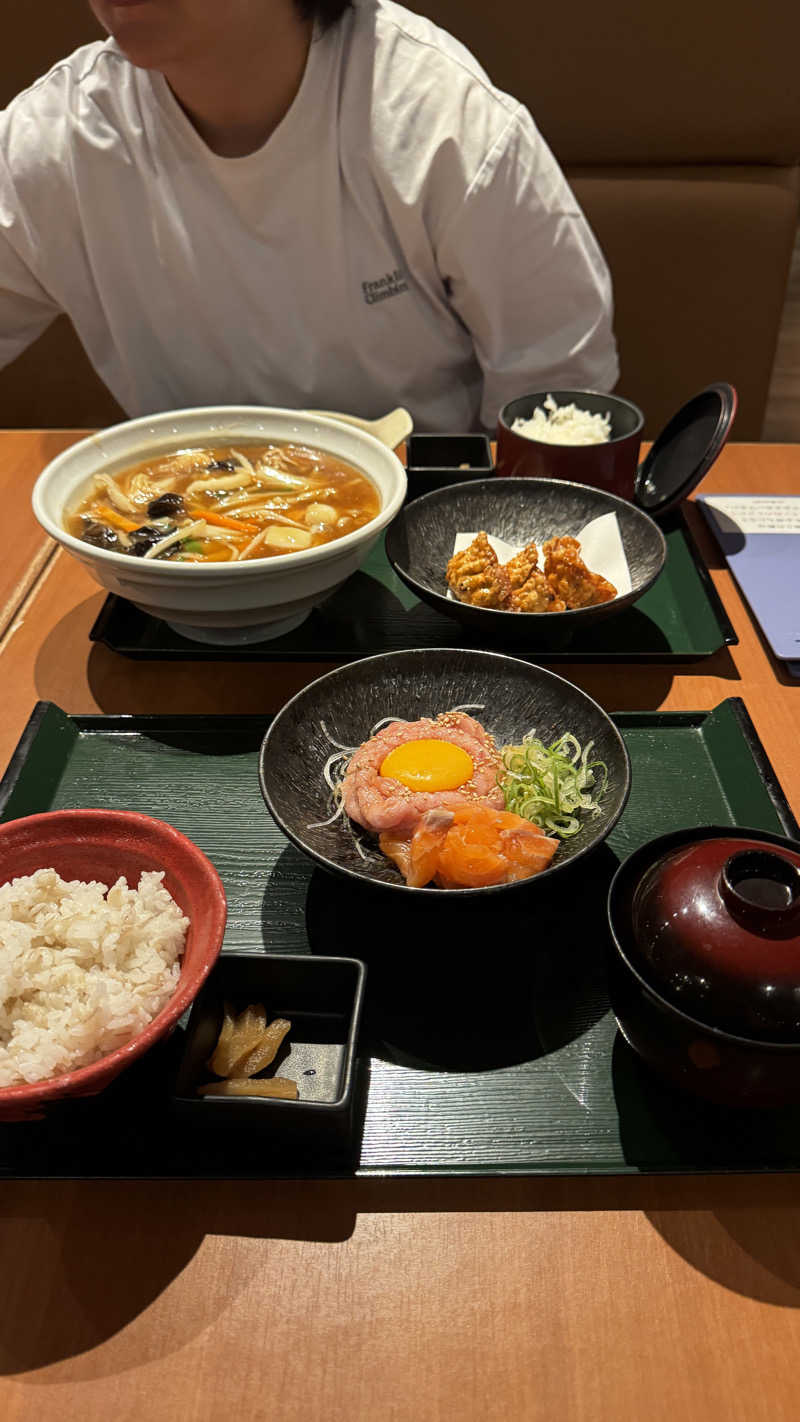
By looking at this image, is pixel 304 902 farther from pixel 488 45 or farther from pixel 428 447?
pixel 488 45

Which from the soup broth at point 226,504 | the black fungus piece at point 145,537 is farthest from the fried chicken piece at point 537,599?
the black fungus piece at point 145,537

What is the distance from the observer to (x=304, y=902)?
1.19 m

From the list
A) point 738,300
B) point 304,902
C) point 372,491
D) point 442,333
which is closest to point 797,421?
point 738,300

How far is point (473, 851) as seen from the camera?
107 centimetres

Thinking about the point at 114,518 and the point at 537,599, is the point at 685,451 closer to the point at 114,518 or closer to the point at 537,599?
the point at 537,599

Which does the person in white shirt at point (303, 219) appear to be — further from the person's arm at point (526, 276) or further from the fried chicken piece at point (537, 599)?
the fried chicken piece at point (537, 599)

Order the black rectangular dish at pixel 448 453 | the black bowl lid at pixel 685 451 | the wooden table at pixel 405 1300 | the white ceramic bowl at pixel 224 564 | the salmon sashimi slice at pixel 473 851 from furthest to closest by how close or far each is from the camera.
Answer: the black rectangular dish at pixel 448 453 < the black bowl lid at pixel 685 451 < the white ceramic bowl at pixel 224 564 < the salmon sashimi slice at pixel 473 851 < the wooden table at pixel 405 1300

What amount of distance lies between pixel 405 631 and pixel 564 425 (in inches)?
26.3

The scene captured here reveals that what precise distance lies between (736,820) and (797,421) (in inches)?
147

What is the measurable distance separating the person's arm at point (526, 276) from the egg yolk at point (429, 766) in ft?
5.02

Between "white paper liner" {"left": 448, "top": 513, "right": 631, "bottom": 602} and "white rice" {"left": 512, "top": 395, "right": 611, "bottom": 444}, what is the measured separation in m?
0.26

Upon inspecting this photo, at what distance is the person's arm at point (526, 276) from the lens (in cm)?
226

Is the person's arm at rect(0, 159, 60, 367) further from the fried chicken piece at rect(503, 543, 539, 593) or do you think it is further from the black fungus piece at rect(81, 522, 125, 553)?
the fried chicken piece at rect(503, 543, 539, 593)

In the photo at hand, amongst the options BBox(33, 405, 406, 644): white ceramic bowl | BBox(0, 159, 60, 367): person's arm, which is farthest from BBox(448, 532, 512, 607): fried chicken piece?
BBox(0, 159, 60, 367): person's arm
